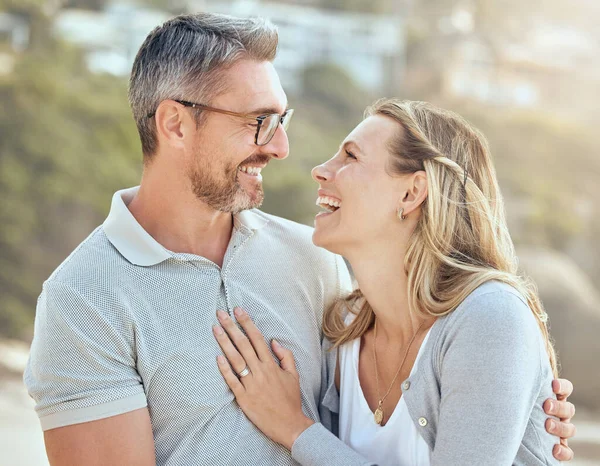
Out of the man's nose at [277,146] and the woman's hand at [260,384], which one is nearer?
the woman's hand at [260,384]

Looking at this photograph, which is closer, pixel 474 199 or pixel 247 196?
pixel 474 199

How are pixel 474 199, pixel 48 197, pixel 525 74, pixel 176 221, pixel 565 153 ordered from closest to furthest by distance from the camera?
pixel 474 199, pixel 176 221, pixel 48 197, pixel 565 153, pixel 525 74

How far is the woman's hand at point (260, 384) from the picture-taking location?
184 centimetres

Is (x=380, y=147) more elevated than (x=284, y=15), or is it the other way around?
(x=380, y=147)

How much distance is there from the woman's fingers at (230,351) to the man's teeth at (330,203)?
1.36ft

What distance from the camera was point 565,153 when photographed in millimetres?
12633

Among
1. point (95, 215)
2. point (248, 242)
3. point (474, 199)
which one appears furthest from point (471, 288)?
point (95, 215)

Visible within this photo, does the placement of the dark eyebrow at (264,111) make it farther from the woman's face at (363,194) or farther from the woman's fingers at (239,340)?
the woman's fingers at (239,340)

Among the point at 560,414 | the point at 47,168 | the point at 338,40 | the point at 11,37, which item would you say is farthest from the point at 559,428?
the point at 338,40

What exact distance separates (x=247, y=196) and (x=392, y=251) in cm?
39

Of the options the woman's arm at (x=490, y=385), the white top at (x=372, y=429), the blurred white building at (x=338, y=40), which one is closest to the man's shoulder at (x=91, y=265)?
the white top at (x=372, y=429)

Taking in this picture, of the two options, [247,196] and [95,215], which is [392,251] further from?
[95,215]

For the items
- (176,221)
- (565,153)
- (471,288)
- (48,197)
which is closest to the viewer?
(471,288)

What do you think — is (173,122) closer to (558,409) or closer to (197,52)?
(197,52)
